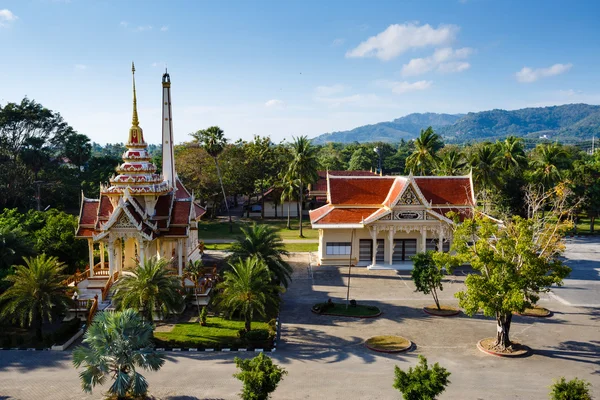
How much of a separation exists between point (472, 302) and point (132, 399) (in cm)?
1384

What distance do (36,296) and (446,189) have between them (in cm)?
3103

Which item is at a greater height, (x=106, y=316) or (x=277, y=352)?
(x=106, y=316)

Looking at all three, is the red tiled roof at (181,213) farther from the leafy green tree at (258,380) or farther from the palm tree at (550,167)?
the palm tree at (550,167)

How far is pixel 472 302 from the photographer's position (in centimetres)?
2089

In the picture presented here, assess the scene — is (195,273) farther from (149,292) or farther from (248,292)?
(248,292)

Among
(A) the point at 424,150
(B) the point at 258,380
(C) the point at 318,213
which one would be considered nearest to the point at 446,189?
(C) the point at 318,213

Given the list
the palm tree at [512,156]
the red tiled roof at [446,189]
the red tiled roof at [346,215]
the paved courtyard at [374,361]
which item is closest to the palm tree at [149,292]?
the paved courtyard at [374,361]

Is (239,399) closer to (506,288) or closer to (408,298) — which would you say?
(506,288)

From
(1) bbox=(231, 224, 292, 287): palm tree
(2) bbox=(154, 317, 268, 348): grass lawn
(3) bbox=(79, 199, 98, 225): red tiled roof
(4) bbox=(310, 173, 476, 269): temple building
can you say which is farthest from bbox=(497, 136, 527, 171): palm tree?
(3) bbox=(79, 199, 98, 225): red tiled roof

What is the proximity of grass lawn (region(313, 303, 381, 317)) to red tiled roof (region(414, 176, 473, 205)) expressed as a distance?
14.9 metres

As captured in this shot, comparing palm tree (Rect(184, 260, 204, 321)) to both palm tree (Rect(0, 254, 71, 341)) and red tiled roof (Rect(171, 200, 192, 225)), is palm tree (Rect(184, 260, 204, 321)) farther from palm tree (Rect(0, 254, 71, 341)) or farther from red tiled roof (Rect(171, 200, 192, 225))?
palm tree (Rect(0, 254, 71, 341))

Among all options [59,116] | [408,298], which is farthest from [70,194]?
[408,298]

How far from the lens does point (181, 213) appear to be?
100ft

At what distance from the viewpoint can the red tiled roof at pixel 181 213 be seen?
30.2 metres
